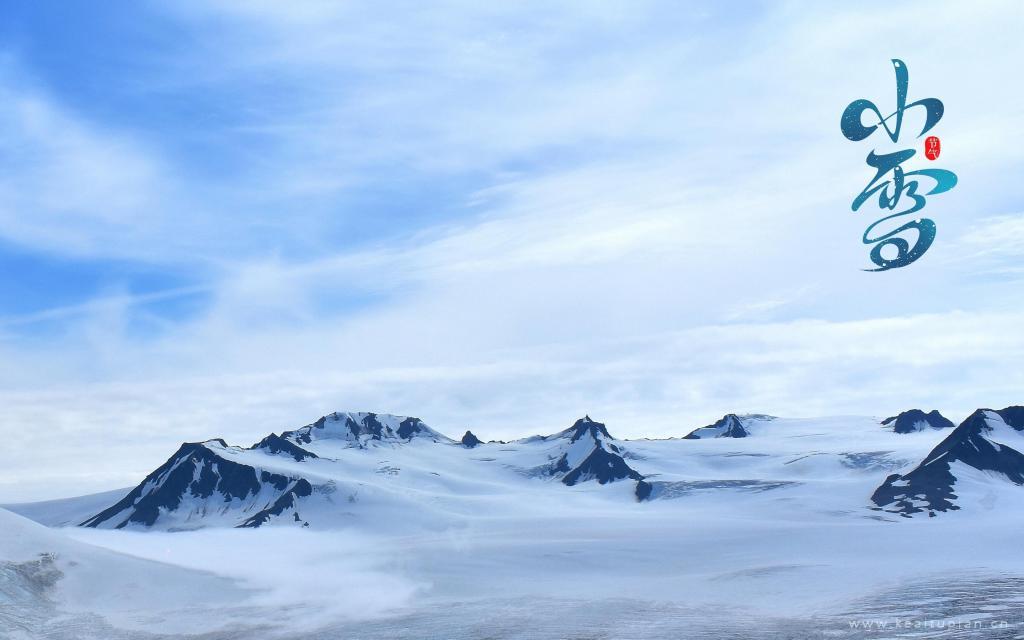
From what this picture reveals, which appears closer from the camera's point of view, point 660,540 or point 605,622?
point 605,622

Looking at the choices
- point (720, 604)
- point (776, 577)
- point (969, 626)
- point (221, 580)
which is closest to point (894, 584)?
point (776, 577)

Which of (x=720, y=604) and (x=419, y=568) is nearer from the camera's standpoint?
(x=720, y=604)

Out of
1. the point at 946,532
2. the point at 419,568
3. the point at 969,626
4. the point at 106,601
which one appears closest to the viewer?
the point at 969,626

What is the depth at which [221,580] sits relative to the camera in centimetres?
14250

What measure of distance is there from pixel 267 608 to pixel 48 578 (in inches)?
1088

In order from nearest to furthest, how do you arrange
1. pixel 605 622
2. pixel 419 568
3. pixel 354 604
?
pixel 605 622 < pixel 354 604 < pixel 419 568

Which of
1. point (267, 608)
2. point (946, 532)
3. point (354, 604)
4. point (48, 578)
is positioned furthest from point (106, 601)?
point (946, 532)

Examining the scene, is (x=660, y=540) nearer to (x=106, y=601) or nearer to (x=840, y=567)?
(x=840, y=567)

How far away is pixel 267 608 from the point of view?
4998 inches

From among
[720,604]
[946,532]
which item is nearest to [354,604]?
[720,604]

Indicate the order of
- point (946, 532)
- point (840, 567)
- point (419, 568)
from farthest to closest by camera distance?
point (946, 532) < point (419, 568) < point (840, 567)

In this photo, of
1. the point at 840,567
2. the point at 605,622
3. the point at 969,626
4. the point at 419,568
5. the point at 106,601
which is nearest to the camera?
the point at 969,626

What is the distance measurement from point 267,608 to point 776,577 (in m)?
76.3

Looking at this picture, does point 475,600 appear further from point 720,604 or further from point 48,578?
point 48,578
